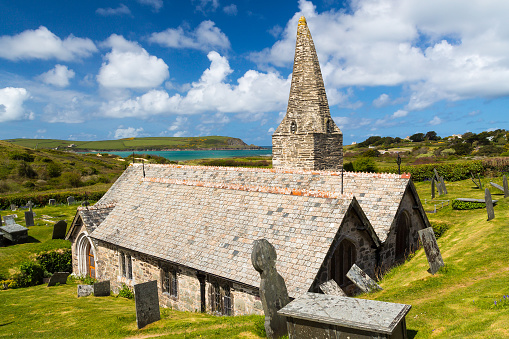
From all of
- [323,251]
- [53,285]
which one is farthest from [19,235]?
[323,251]

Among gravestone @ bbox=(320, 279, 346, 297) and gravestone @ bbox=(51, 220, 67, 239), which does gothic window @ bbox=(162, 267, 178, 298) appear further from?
gravestone @ bbox=(51, 220, 67, 239)

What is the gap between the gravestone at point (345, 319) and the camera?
20.8ft

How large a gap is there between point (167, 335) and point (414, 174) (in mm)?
42393

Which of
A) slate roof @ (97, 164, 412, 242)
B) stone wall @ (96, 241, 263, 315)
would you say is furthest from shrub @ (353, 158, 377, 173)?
stone wall @ (96, 241, 263, 315)

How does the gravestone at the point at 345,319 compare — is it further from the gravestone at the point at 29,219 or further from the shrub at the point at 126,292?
the gravestone at the point at 29,219

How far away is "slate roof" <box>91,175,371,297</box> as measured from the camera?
37.7 ft

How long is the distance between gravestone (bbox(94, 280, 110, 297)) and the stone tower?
42.8ft


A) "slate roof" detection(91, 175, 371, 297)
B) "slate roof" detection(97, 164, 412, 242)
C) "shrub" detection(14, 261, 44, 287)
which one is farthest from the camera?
"shrub" detection(14, 261, 44, 287)

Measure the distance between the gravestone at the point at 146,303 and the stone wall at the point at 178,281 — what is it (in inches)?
77.3

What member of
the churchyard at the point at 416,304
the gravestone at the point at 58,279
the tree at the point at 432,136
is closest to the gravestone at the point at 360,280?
the churchyard at the point at 416,304

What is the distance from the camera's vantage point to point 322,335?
22.7 ft

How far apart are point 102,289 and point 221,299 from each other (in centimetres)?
820

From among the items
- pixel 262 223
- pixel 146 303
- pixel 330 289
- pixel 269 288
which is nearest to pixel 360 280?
pixel 330 289

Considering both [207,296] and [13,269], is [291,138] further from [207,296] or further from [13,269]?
[13,269]
